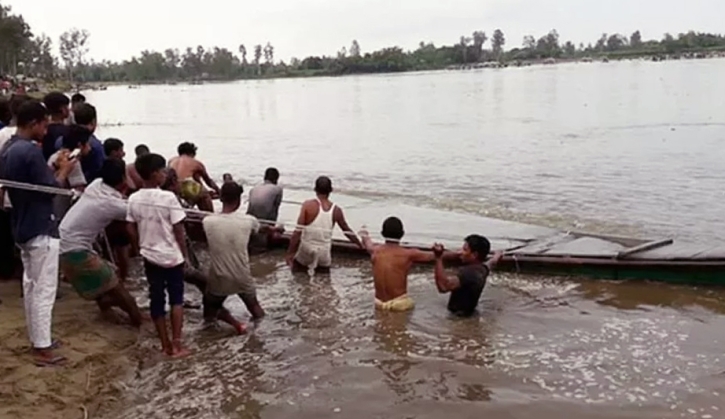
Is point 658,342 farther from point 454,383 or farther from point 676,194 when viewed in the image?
point 676,194

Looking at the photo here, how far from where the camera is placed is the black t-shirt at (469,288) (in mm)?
7773

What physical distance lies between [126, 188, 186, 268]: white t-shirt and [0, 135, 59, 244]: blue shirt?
704 millimetres

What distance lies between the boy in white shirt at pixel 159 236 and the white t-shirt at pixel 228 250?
0.58 m

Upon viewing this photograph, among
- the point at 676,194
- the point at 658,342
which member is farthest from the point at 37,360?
the point at 676,194

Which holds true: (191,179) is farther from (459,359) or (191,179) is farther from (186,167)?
(459,359)

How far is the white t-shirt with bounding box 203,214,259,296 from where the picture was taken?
708cm

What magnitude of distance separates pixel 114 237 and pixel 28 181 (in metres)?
2.59

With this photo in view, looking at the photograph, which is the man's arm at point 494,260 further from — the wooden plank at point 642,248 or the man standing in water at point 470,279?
the wooden plank at point 642,248

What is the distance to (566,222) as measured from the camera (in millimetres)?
15133

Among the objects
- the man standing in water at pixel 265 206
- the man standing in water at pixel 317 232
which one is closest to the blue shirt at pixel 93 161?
the man standing in water at pixel 317 232

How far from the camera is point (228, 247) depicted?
23.3 feet

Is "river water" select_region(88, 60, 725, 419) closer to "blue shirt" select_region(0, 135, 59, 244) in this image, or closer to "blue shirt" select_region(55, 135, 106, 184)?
"blue shirt" select_region(0, 135, 59, 244)

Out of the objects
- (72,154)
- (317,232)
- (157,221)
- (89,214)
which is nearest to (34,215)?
(89,214)

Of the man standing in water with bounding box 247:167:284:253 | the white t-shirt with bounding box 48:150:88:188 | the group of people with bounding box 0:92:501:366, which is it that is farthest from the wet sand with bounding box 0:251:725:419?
the man standing in water with bounding box 247:167:284:253
